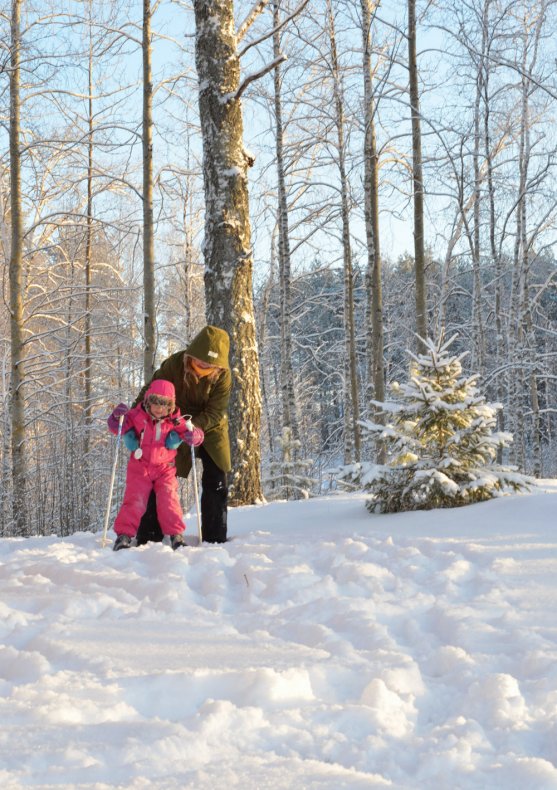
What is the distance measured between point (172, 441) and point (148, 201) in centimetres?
748

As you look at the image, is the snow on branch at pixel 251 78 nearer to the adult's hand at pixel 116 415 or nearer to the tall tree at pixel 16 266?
the adult's hand at pixel 116 415

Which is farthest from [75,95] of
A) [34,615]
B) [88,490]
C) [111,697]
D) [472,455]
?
[111,697]

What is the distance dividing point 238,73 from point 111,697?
6315 millimetres

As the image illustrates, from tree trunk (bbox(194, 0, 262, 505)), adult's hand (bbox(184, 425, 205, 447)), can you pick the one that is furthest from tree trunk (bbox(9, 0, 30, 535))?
adult's hand (bbox(184, 425, 205, 447))

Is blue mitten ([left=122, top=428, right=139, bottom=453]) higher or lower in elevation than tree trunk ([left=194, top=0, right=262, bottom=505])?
lower

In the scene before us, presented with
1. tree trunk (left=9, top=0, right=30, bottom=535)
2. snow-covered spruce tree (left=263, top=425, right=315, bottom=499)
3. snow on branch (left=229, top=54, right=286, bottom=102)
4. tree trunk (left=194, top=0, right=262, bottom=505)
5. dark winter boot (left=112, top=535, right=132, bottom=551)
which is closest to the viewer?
dark winter boot (left=112, top=535, right=132, bottom=551)

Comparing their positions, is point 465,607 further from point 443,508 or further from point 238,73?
point 238,73

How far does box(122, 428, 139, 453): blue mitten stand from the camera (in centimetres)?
477

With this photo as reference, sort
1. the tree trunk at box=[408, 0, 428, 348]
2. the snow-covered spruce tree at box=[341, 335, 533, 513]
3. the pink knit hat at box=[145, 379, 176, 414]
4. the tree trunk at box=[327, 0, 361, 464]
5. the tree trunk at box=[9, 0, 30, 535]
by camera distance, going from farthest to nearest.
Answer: the tree trunk at box=[327, 0, 361, 464], the tree trunk at box=[408, 0, 428, 348], the tree trunk at box=[9, 0, 30, 535], the snow-covered spruce tree at box=[341, 335, 533, 513], the pink knit hat at box=[145, 379, 176, 414]

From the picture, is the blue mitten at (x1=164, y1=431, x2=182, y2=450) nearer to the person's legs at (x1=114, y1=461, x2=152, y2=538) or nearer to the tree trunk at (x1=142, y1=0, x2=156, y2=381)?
the person's legs at (x1=114, y1=461, x2=152, y2=538)

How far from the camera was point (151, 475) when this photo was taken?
189 inches

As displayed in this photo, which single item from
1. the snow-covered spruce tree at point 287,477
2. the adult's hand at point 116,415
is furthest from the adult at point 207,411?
the snow-covered spruce tree at point 287,477

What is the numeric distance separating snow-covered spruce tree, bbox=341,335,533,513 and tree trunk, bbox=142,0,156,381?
631 cm

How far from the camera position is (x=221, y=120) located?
21.6 feet
